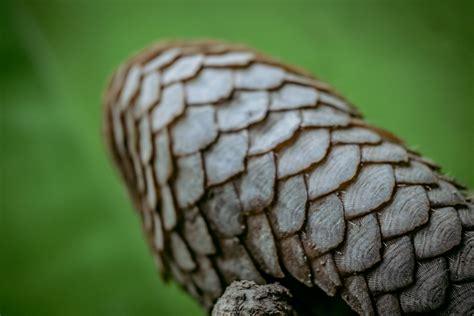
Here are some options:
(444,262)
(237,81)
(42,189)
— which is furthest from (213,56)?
(42,189)

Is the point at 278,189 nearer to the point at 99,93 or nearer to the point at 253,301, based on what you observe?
the point at 253,301

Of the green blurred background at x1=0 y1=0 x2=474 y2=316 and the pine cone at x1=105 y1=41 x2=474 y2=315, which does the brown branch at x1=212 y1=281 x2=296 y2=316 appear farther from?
the green blurred background at x1=0 y1=0 x2=474 y2=316

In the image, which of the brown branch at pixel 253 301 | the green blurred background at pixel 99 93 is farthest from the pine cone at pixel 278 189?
the green blurred background at pixel 99 93

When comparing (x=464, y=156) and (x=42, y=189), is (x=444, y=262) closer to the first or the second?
(x=464, y=156)

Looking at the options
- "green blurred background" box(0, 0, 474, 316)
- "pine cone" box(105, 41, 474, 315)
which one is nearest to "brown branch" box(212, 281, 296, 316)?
"pine cone" box(105, 41, 474, 315)

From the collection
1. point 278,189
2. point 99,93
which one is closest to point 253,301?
point 278,189

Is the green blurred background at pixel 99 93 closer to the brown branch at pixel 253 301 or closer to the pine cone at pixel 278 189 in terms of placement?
the pine cone at pixel 278 189
